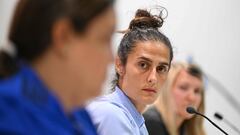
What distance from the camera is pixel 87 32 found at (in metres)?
0.64

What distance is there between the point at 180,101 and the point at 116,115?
2.66 ft

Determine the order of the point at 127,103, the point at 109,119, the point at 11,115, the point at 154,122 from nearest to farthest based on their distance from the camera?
the point at 11,115
the point at 109,119
the point at 127,103
the point at 154,122

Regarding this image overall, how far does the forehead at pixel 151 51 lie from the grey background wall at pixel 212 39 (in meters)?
0.84

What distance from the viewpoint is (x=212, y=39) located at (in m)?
2.43

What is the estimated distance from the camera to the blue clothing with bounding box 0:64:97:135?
0.61 meters

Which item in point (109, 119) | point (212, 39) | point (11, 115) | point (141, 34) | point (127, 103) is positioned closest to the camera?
point (11, 115)

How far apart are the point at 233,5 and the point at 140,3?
0.63 metres

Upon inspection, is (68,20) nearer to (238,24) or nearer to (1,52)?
(1,52)

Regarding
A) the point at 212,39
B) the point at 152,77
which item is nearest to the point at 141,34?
the point at 152,77

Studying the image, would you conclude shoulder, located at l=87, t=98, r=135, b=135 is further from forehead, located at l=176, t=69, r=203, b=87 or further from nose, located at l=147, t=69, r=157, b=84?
forehead, located at l=176, t=69, r=203, b=87

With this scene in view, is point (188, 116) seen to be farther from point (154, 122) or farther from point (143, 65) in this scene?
point (143, 65)

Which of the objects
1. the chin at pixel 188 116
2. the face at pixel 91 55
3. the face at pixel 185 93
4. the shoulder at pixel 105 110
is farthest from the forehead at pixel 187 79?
the face at pixel 91 55

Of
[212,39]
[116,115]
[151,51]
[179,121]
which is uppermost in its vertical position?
[151,51]

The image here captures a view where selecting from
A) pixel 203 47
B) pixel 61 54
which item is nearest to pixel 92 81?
pixel 61 54
